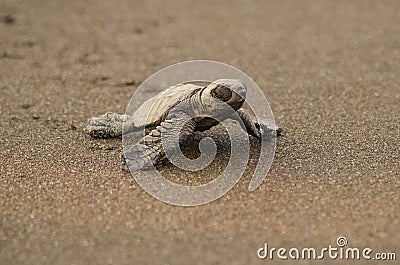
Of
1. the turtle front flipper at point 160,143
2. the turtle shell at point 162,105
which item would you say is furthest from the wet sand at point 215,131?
the turtle shell at point 162,105

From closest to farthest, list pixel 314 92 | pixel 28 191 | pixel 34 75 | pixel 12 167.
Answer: pixel 28 191 < pixel 12 167 < pixel 314 92 < pixel 34 75

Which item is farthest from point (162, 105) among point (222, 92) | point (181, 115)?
point (222, 92)

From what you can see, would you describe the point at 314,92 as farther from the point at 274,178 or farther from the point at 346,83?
the point at 274,178

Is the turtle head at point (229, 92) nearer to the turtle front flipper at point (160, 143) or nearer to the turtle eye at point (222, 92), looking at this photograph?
the turtle eye at point (222, 92)

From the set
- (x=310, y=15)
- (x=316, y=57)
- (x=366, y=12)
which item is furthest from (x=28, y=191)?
(x=366, y=12)

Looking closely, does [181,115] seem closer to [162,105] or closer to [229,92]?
[162,105]

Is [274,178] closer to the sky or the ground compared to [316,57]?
closer to the ground
